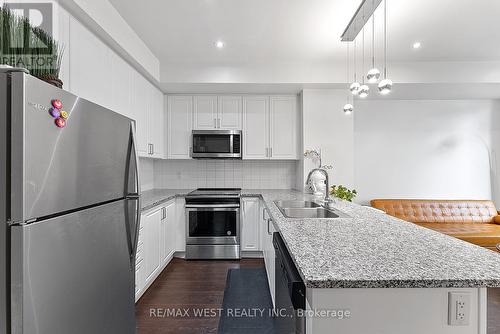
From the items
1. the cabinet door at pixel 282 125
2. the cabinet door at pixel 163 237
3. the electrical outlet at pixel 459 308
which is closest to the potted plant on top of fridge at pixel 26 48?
the electrical outlet at pixel 459 308

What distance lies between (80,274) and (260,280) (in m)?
2.15

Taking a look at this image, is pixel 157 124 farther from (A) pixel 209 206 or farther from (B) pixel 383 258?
(B) pixel 383 258

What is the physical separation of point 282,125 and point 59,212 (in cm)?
324

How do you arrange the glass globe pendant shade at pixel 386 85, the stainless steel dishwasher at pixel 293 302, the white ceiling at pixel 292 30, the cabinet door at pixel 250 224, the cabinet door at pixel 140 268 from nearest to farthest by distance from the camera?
1. the stainless steel dishwasher at pixel 293 302
2. the glass globe pendant shade at pixel 386 85
3. the white ceiling at pixel 292 30
4. the cabinet door at pixel 140 268
5. the cabinet door at pixel 250 224

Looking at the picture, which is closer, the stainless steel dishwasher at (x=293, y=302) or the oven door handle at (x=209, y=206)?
the stainless steel dishwasher at (x=293, y=302)

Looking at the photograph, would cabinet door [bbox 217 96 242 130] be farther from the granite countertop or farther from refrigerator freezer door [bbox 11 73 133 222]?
refrigerator freezer door [bbox 11 73 133 222]

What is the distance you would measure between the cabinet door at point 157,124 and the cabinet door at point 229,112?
0.82 m

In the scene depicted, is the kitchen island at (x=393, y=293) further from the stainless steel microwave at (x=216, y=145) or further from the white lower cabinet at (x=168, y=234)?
the stainless steel microwave at (x=216, y=145)

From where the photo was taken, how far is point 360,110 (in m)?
4.36

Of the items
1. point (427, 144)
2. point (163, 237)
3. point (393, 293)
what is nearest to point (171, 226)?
point (163, 237)

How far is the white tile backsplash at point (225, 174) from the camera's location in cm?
413

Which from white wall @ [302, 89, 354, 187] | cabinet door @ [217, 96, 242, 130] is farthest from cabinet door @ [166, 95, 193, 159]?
white wall @ [302, 89, 354, 187]

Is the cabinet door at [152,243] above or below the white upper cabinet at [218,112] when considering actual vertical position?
below

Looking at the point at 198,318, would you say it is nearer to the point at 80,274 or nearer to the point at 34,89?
the point at 80,274
